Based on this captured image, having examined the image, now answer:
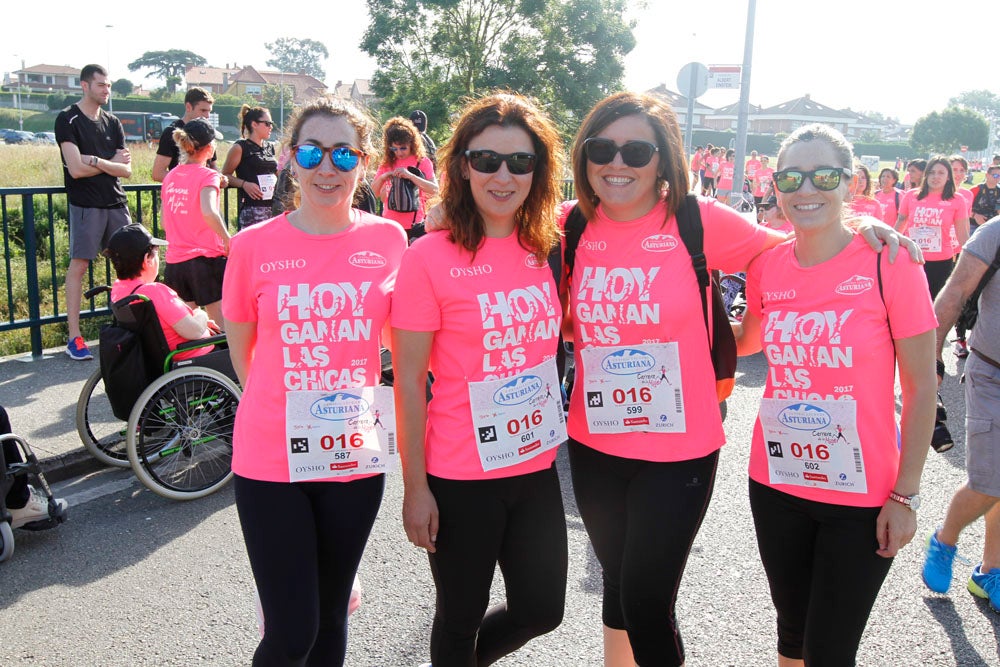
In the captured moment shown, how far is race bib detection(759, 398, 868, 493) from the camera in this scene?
2.25 meters

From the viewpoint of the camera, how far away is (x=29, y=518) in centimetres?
373

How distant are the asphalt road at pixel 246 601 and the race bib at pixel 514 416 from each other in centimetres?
116

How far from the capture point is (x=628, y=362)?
7.78ft

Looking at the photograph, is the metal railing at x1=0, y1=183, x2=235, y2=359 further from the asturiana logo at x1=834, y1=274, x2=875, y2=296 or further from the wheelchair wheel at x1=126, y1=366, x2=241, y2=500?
the asturiana logo at x1=834, y1=274, x2=875, y2=296

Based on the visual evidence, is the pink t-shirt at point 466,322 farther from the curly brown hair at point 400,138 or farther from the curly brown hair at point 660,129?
the curly brown hair at point 400,138

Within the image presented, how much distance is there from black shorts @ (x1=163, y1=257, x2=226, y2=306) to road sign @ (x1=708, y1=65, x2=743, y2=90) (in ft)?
28.2

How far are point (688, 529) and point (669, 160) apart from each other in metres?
1.12

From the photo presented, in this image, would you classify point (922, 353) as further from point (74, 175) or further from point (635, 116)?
point (74, 175)

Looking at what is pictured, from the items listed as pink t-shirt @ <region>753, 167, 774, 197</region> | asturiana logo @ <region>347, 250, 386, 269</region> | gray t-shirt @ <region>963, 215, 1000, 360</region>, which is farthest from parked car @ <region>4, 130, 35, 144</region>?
gray t-shirt @ <region>963, 215, 1000, 360</region>

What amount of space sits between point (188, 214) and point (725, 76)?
900 cm

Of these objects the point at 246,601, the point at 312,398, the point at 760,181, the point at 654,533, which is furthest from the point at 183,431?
the point at 760,181

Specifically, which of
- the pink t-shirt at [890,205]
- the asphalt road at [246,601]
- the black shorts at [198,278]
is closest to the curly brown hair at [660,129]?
the asphalt road at [246,601]

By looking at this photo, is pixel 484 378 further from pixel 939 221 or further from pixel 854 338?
pixel 939 221

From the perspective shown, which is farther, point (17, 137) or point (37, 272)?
point (17, 137)
